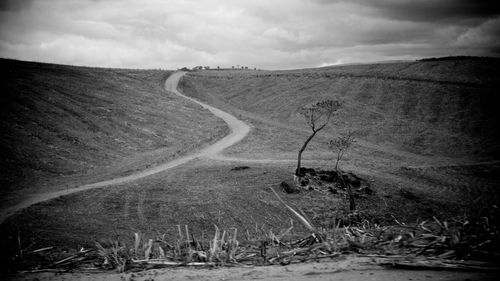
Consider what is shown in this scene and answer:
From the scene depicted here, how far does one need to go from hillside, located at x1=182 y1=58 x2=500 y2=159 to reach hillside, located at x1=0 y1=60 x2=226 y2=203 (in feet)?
53.0

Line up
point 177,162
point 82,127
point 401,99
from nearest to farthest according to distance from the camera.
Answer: point 177,162 → point 82,127 → point 401,99

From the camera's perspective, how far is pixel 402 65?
7950cm

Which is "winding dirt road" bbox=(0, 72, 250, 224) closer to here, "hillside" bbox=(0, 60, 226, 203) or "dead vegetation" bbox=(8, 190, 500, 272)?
"hillside" bbox=(0, 60, 226, 203)

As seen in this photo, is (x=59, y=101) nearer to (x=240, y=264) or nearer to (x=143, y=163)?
(x=143, y=163)

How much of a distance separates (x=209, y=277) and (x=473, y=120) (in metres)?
58.0

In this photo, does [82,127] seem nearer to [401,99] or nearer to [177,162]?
[177,162]

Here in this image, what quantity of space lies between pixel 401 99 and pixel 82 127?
173 ft

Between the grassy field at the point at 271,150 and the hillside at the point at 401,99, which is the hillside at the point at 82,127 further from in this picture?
the hillside at the point at 401,99

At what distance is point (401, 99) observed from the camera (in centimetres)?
5891

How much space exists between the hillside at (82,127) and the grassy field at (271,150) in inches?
11.7

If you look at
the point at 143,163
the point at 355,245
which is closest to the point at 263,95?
the point at 143,163

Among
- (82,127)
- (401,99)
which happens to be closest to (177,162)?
(82,127)

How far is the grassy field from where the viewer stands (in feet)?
61.3

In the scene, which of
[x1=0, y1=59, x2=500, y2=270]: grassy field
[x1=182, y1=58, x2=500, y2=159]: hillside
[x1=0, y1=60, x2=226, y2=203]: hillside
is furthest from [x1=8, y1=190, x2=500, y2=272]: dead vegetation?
[x1=182, y1=58, x2=500, y2=159]: hillside
